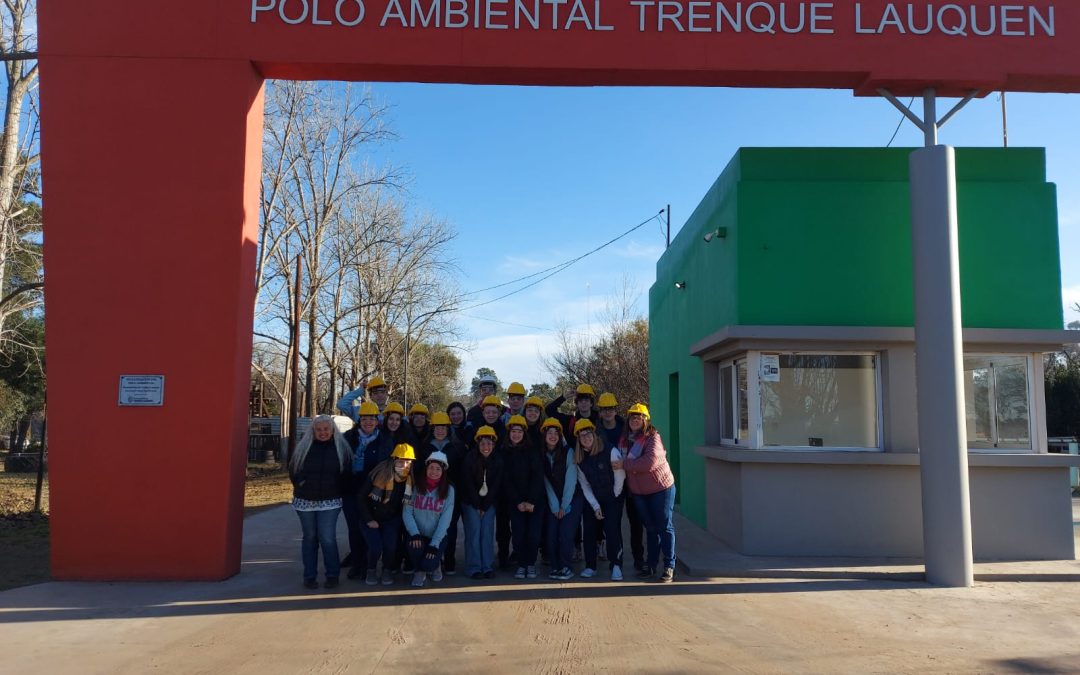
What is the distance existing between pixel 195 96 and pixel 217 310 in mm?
2198

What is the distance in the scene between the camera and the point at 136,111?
25.4ft

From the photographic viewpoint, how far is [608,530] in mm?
7742

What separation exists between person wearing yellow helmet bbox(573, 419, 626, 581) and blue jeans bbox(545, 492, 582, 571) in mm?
158

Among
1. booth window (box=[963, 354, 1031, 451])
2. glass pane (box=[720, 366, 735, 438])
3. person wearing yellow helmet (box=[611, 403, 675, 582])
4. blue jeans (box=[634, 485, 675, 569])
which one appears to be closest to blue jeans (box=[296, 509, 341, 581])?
person wearing yellow helmet (box=[611, 403, 675, 582])

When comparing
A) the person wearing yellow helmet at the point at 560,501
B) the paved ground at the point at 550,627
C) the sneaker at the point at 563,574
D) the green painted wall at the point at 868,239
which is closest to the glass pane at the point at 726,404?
the green painted wall at the point at 868,239

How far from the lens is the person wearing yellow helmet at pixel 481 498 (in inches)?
297

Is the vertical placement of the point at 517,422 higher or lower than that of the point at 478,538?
higher

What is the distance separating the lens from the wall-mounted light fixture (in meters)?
9.56

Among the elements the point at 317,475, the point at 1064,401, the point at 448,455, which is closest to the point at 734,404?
the point at 448,455

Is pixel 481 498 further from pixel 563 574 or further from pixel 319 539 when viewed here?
pixel 319 539

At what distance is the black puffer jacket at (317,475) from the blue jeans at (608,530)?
2.48 meters

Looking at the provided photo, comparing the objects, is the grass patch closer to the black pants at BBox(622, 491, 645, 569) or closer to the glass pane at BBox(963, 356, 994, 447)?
the black pants at BBox(622, 491, 645, 569)

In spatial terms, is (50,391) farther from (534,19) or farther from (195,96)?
(534,19)

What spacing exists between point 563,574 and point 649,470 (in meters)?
1.34
